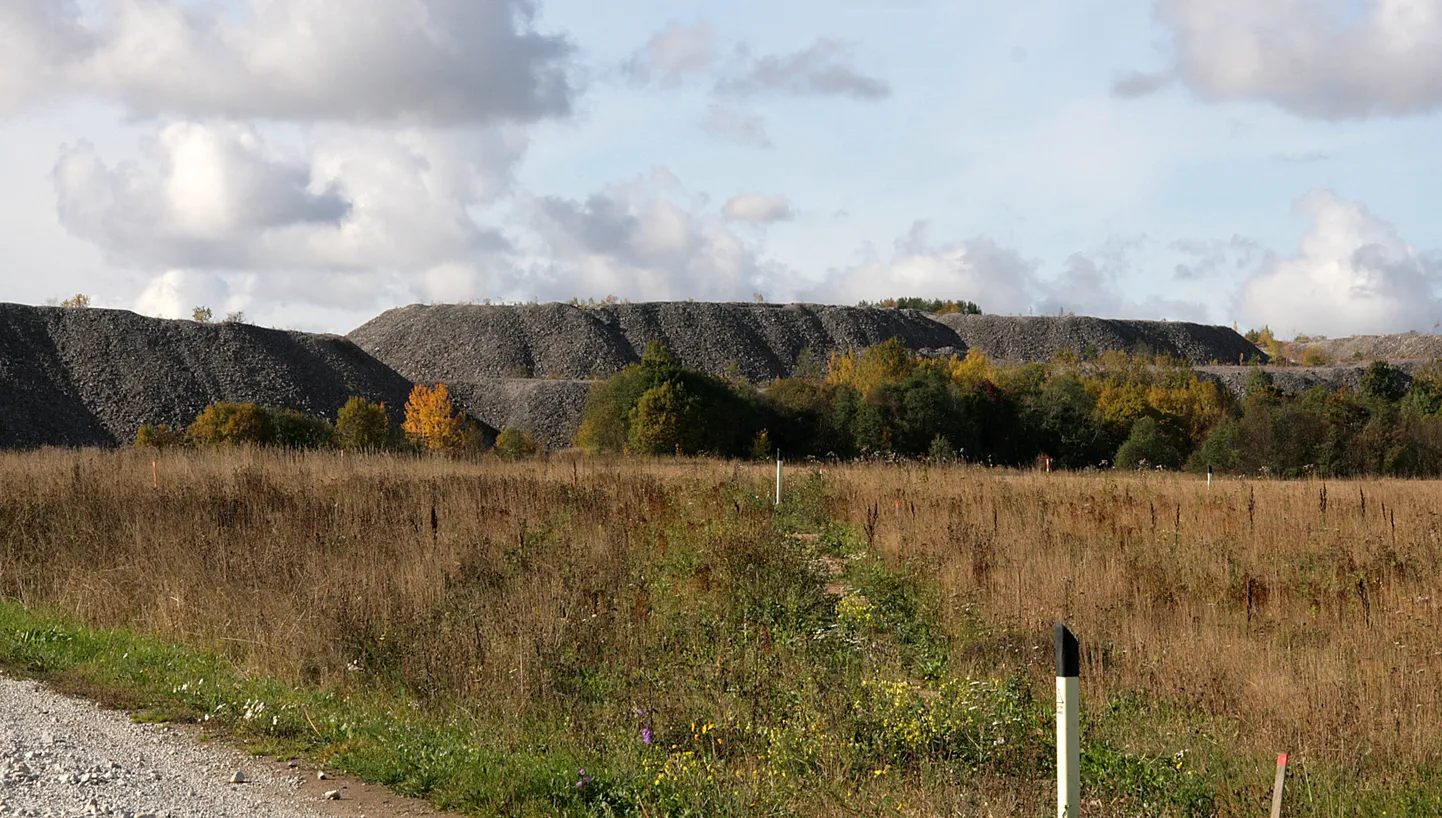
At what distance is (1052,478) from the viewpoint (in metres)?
22.0

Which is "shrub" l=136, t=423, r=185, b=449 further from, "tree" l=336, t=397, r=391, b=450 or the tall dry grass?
the tall dry grass

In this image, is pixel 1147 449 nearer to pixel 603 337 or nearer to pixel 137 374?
pixel 137 374

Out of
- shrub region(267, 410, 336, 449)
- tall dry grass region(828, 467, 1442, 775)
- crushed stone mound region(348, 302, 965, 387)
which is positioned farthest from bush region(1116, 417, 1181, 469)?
crushed stone mound region(348, 302, 965, 387)

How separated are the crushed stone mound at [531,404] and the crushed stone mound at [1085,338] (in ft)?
125

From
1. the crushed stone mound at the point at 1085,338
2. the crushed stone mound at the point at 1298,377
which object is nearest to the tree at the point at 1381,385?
the crushed stone mound at the point at 1298,377

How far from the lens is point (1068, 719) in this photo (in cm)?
380

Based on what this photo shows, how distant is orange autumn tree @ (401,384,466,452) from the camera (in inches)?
1928

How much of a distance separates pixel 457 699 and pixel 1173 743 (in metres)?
4.41

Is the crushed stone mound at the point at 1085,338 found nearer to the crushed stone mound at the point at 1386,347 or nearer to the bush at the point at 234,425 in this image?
the crushed stone mound at the point at 1386,347

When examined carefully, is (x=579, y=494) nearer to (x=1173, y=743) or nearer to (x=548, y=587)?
(x=548, y=587)

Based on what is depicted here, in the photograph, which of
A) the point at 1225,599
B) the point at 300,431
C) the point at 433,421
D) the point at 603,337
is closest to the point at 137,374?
the point at 433,421

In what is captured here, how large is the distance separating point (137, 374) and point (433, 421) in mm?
12950

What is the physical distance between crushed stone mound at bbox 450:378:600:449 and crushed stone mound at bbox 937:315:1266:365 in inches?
1501

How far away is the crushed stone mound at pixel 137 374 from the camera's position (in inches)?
1811
